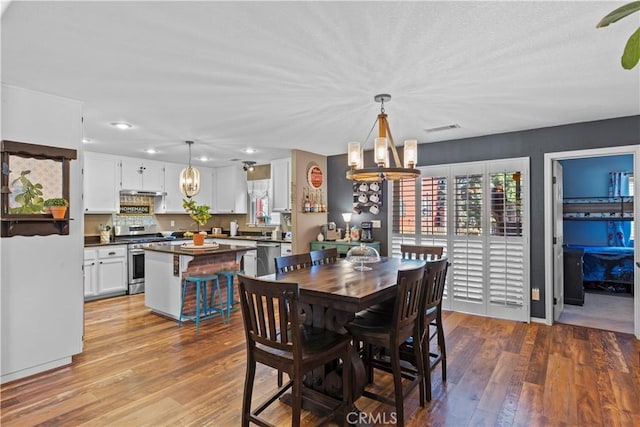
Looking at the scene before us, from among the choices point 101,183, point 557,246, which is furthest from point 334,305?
point 101,183

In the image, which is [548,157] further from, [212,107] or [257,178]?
[257,178]

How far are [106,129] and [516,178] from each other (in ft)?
16.5

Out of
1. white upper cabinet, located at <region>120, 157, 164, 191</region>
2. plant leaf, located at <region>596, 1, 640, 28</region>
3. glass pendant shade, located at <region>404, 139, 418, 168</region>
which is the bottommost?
plant leaf, located at <region>596, 1, 640, 28</region>

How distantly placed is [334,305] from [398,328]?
1.41ft

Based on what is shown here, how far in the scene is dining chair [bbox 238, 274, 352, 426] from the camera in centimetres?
182

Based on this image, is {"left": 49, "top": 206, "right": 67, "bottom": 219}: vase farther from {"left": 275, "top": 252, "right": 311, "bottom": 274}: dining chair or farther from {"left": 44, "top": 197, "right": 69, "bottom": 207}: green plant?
{"left": 275, "top": 252, "right": 311, "bottom": 274}: dining chair

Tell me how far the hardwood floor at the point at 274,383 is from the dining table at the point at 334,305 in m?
0.18

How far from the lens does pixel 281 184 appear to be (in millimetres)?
6180

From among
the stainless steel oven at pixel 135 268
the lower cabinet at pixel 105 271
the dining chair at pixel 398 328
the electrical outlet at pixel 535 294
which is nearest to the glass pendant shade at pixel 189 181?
the stainless steel oven at pixel 135 268

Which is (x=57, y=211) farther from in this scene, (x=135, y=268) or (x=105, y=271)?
(x=135, y=268)

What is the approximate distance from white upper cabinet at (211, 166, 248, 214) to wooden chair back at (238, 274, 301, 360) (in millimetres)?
5104

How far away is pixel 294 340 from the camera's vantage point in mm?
1830

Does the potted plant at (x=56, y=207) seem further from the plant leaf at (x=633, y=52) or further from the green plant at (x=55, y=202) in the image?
the plant leaf at (x=633, y=52)

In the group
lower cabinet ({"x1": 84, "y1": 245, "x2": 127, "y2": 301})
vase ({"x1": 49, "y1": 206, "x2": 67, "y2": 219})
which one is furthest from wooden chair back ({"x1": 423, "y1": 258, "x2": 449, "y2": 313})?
lower cabinet ({"x1": 84, "y1": 245, "x2": 127, "y2": 301})
